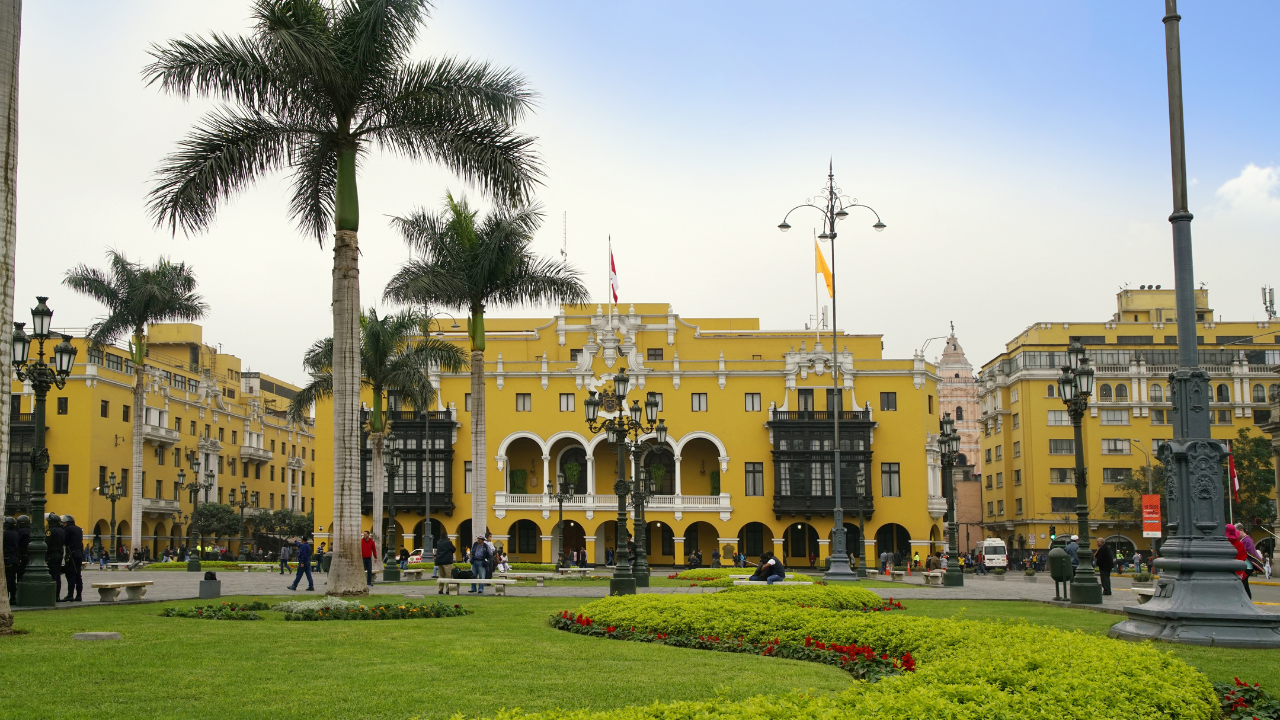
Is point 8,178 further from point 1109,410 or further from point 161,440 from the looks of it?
point 1109,410

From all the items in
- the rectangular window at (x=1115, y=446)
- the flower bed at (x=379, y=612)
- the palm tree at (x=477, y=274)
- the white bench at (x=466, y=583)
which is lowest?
the white bench at (x=466, y=583)

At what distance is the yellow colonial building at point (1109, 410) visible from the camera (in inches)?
2687

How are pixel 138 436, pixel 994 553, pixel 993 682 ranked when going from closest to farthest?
pixel 993 682 → pixel 138 436 → pixel 994 553

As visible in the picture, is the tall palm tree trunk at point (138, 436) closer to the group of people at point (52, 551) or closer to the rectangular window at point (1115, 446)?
the group of people at point (52, 551)

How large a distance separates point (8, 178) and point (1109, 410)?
225 ft

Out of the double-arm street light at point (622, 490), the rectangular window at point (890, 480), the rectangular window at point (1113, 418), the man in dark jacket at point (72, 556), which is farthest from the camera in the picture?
the rectangular window at point (1113, 418)

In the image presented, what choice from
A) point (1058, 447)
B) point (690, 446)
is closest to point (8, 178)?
point (690, 446)

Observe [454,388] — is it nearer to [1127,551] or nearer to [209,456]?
[209,456]

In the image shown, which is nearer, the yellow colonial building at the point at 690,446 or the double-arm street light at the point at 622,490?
the double-arm street light at the point at 622,490

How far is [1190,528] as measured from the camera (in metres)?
11.8

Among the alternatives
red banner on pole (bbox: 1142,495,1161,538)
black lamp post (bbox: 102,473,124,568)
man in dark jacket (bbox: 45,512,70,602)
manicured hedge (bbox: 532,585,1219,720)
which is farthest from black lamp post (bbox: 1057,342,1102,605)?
black lamp post (bbox: 102,473,124,568)

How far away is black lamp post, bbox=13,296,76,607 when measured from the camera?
1708 centimetres

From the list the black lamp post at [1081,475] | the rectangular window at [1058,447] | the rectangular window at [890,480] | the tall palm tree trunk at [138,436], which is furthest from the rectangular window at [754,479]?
the black lamp post at [1081,475]

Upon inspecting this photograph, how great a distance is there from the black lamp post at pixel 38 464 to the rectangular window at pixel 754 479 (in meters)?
40.5
